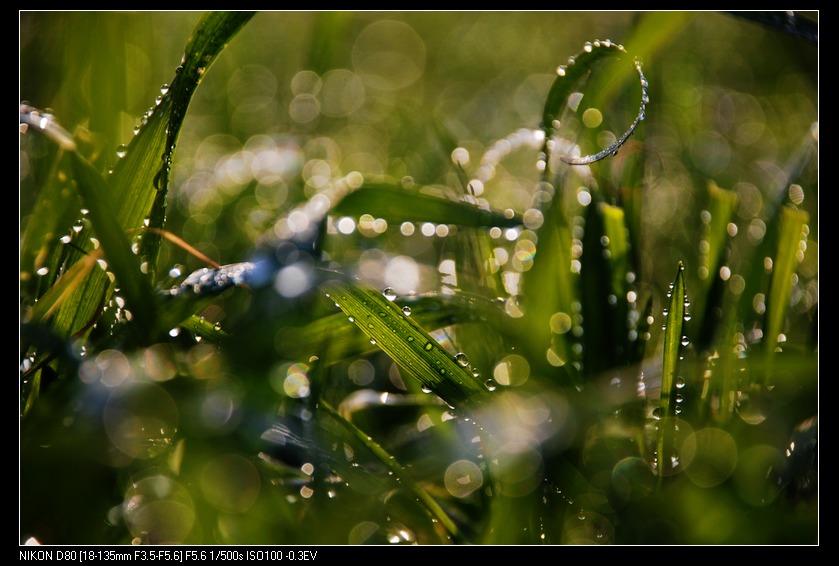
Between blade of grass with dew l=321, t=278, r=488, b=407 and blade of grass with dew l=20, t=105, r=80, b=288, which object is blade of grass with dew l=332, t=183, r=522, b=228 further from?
blade of grass with dew l=20, t=105, r=80, b=288

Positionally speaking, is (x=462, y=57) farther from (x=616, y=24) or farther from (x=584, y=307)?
(x=584, y=307)

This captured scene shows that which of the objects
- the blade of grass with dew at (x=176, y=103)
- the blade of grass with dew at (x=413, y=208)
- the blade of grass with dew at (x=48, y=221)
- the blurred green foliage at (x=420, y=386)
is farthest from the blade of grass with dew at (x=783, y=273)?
the blade of grass with dew at (x=48, y=221)

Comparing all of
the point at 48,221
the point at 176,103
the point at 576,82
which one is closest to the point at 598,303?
the point at 576,82

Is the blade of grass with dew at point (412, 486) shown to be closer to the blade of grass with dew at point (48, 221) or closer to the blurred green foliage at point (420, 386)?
the blurred green foliage at point (420, 386)

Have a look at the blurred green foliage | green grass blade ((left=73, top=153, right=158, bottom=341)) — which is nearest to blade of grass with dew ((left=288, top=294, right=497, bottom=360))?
the blurred green foliage

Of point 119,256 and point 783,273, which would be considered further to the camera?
point 783,273

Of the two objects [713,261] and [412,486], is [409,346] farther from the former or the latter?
[713,261]
